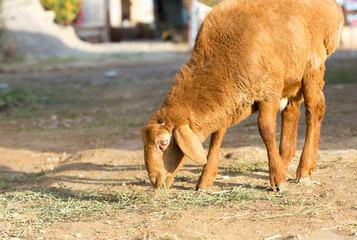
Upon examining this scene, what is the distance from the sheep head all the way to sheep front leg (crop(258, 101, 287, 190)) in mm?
788

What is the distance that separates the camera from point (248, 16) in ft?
15.6

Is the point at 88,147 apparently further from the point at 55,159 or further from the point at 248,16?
the point at 248,16

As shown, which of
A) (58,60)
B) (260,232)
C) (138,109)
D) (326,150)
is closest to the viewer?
(260,232)

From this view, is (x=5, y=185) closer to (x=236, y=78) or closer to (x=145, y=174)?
(x=145, y=174)

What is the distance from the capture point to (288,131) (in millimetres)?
5500

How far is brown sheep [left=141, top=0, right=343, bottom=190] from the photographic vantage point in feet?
14.8

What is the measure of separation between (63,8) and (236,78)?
26.4 metres

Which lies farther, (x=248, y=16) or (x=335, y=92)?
(x=335, y=92)

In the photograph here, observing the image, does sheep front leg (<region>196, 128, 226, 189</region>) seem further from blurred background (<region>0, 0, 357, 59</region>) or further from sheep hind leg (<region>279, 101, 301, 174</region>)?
blurred background (<region>0, 0, 357, 59</region>)

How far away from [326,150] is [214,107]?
2.29m

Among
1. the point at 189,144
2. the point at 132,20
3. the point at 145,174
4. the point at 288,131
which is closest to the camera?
the point at 189,144

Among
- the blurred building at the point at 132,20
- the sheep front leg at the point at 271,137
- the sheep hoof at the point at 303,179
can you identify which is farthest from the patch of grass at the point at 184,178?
the blurred building at the point at 132,20

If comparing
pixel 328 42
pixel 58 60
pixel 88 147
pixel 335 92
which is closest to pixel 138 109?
pixel 88 147

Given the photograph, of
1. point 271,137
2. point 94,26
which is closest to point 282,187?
point 271,137
